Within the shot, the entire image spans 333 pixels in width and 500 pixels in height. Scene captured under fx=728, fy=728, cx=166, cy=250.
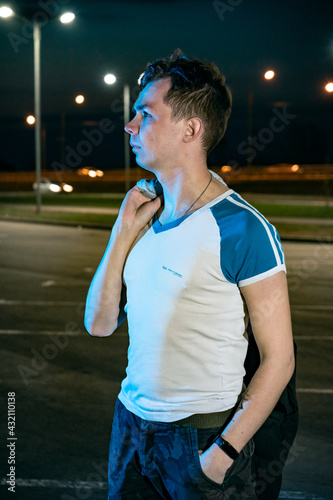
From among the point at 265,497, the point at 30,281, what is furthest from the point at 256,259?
the point at 30,281

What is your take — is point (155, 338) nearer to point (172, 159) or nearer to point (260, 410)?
point (260, 410)

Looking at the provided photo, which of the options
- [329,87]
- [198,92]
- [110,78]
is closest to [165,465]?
[198,92]

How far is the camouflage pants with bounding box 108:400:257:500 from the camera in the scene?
7.14 feet

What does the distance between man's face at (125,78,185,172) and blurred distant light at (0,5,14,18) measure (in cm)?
2650

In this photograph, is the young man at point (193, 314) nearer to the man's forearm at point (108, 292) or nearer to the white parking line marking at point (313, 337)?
the man's forearm at point (108, 292)

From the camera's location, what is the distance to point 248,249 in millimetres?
2102

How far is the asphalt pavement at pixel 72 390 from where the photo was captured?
4.79 meters

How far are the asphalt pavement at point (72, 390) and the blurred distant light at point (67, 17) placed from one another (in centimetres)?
1584

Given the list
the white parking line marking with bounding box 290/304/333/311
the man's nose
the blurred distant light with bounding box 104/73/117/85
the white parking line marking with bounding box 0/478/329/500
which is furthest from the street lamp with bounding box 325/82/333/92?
the man's nose

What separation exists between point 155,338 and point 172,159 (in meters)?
0.58

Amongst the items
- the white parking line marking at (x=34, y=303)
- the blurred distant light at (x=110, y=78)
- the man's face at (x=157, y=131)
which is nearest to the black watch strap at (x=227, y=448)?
the man's face at (x=157, y=131)

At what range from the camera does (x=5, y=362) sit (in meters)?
7.53

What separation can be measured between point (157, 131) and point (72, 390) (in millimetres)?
4680

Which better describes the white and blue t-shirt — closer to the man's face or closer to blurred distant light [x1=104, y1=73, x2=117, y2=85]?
the man's face
